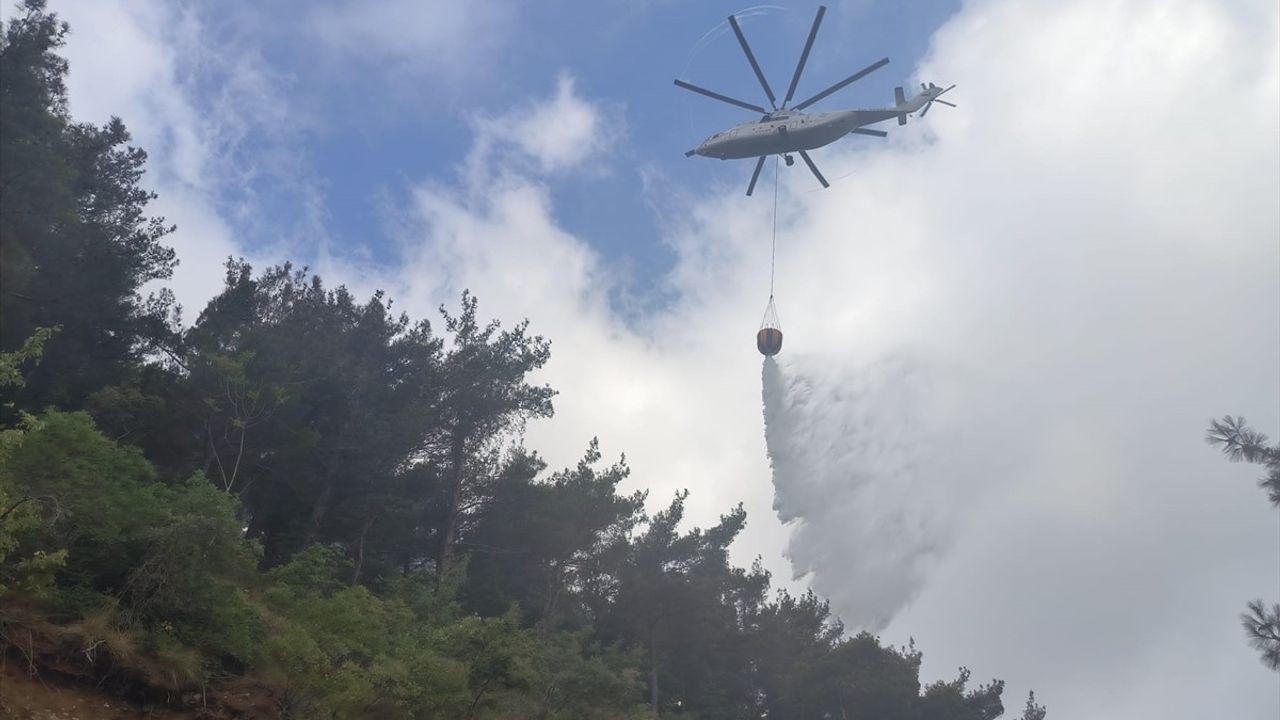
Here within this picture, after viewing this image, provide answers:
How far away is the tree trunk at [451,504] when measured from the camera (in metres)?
35.4

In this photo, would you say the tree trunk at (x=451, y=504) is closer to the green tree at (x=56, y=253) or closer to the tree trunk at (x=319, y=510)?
the tree trunk at (x=319, y=510)

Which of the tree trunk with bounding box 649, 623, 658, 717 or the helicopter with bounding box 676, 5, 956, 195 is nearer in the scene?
the helicopter with bounding box 676, 5, 956, 195

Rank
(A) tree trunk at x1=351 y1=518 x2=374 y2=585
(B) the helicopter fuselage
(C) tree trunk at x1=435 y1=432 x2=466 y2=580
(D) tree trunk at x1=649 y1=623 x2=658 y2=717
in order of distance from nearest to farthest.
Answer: (B) the helicopter fuselage
(A) tree trunk at x1=351 y1=518 x2=374 y2=585
(C) tree trunk at x1=435 y1=432 x2=466 y2=580
(D) tree trunk at x1=649 y1=623 x2=658 y2=717

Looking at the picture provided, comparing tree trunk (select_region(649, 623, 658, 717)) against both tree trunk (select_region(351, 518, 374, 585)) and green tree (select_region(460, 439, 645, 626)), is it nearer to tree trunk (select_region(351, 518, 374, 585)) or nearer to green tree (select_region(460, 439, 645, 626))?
green tree (select_region(460, 439, 645, 626))

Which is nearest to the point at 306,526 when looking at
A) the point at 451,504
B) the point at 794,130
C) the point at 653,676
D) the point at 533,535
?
the point at 451,504

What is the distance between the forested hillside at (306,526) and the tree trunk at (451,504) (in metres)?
0.14

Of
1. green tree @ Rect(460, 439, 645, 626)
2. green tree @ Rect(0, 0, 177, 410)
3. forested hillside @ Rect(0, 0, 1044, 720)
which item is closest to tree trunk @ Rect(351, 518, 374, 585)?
forested hillside @ Rect(0, 0, 1044, 720)

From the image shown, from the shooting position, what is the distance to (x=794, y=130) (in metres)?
25.5

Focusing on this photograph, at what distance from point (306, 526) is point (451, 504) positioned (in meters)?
5.49

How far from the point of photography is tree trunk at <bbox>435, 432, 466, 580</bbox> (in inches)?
1395

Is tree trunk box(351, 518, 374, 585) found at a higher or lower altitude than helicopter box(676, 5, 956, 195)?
lower

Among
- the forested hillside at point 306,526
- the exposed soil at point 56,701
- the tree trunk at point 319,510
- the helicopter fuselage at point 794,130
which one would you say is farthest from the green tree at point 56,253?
the helicopter fuselage at point 794,130

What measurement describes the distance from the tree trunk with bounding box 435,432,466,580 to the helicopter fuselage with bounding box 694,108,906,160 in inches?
724

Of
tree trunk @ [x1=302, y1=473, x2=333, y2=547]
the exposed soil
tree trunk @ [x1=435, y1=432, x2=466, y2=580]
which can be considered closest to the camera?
the exposed soil
